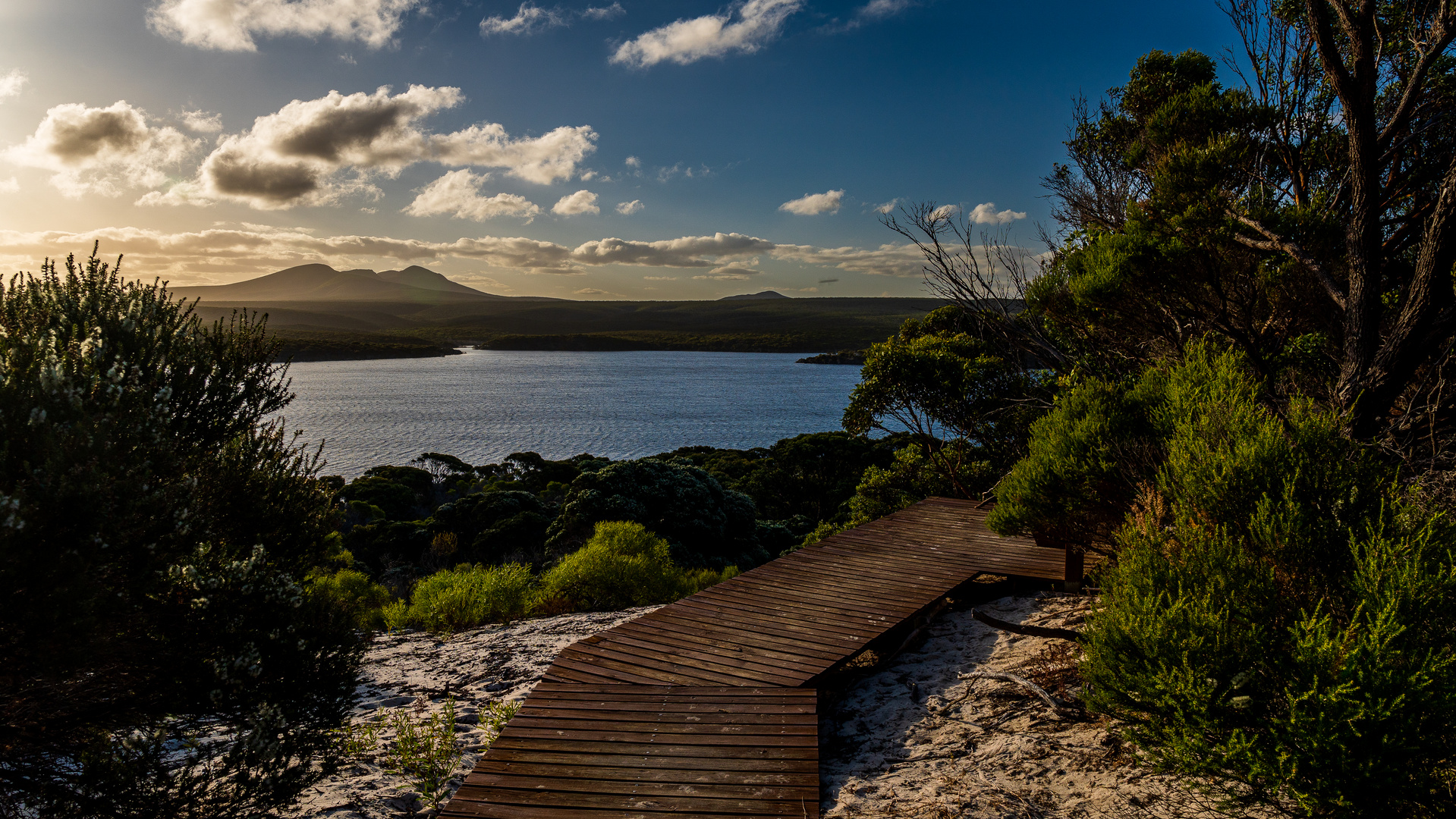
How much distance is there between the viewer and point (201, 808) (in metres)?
3.23

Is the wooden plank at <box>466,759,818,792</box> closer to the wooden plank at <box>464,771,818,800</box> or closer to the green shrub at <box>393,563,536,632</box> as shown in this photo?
the wooden plank at <box>464,771,818,800</box>

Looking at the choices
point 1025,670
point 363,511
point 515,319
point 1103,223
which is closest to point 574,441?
point 363,511

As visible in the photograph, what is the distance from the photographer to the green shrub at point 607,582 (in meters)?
8.11

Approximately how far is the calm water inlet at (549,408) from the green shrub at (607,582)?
28.9 feet

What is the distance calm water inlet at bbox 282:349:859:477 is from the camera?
30438 mm

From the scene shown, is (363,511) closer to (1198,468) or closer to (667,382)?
(1198,468)

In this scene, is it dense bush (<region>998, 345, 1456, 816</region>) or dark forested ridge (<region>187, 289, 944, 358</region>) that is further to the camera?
dark forested ridge (<region>187, 289, 944, 358</region>)

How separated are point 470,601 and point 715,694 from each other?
4.28m

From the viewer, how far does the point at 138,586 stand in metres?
2.97

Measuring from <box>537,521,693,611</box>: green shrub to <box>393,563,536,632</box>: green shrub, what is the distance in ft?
1.04

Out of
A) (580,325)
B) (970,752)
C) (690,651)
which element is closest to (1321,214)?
(970,752)

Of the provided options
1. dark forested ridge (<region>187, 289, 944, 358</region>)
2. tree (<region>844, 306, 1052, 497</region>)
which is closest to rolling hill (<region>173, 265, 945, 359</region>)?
dark forested ridge (<region>187, 289, 944, 358</region>)

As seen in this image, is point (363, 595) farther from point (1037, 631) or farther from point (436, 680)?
point (1037, 631)

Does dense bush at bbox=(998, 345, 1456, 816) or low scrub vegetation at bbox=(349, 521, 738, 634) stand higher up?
dense bush at bbox=(998, 345, 1456, 816)
